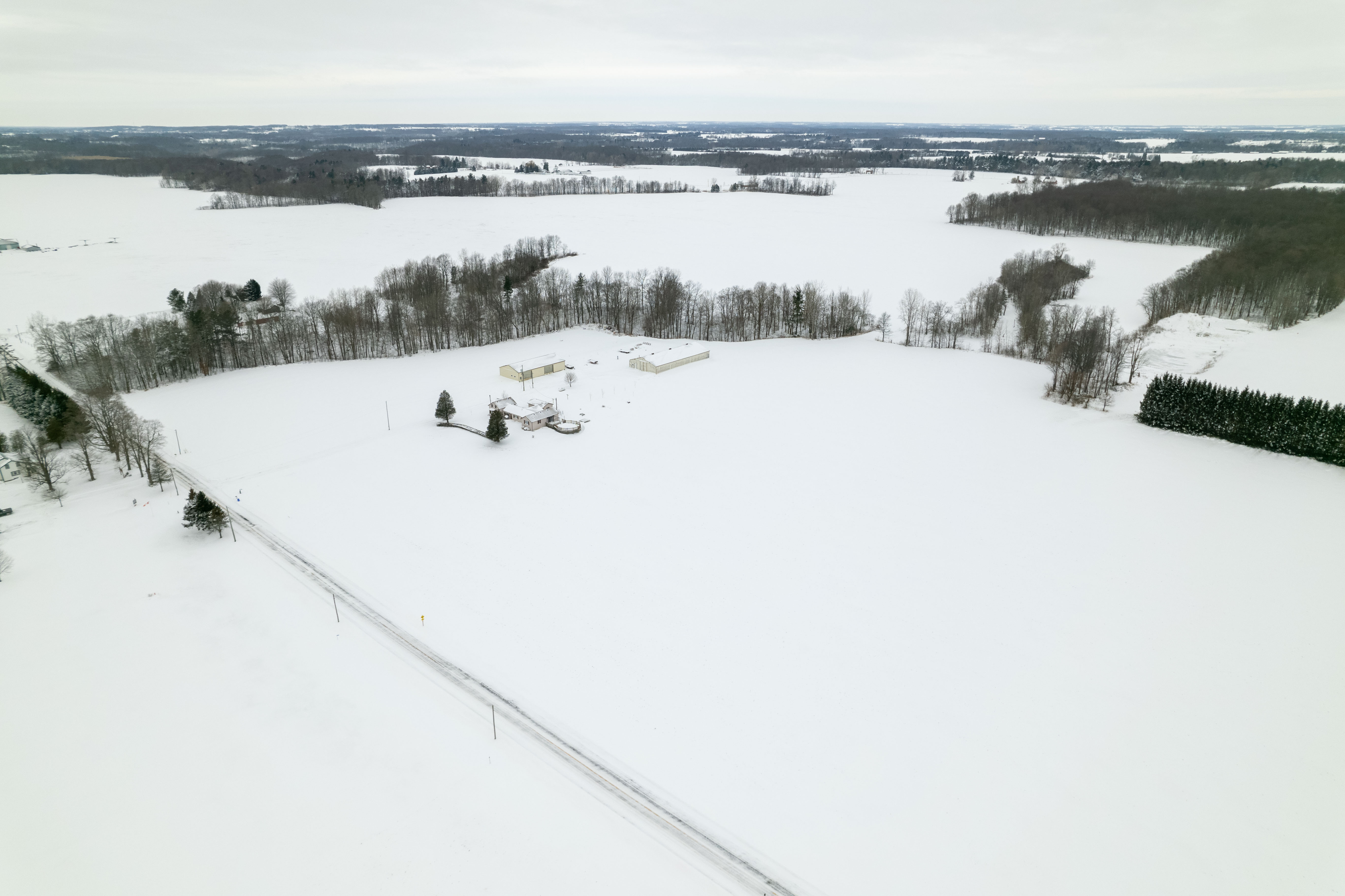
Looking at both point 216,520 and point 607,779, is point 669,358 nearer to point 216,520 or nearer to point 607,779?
point 216,520

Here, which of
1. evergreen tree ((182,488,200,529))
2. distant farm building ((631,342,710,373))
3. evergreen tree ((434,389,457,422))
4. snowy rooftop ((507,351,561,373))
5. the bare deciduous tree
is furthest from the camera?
the bare deciduous tree

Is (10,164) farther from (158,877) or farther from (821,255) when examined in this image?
(158,877)

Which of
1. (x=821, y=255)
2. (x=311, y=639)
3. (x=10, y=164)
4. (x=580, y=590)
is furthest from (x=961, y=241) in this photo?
(x=10, y=164)

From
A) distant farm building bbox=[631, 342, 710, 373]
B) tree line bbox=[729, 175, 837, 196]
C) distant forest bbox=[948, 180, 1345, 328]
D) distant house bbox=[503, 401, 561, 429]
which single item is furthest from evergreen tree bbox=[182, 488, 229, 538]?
tree line bbox=[729, 175, 837, 196]

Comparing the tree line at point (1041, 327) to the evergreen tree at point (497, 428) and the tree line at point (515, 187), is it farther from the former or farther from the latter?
the tree line at point (515, 187)

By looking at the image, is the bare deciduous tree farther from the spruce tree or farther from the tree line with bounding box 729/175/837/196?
the tree line with bounding box 729/175/837/196

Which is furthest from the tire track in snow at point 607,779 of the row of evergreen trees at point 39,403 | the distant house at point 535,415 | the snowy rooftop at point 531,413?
the row of evergreen trees at point 39,403

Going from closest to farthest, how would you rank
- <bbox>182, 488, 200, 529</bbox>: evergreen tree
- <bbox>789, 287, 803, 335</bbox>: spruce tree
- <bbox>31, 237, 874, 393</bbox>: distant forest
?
<bbox>182, 488, 200, 529</bbox>: evergreen tree → <bbox>31, 237, 874, 393</bbox>: distant forest → <bbox>789, 287, 803, 335</bbox>: spruce tree
